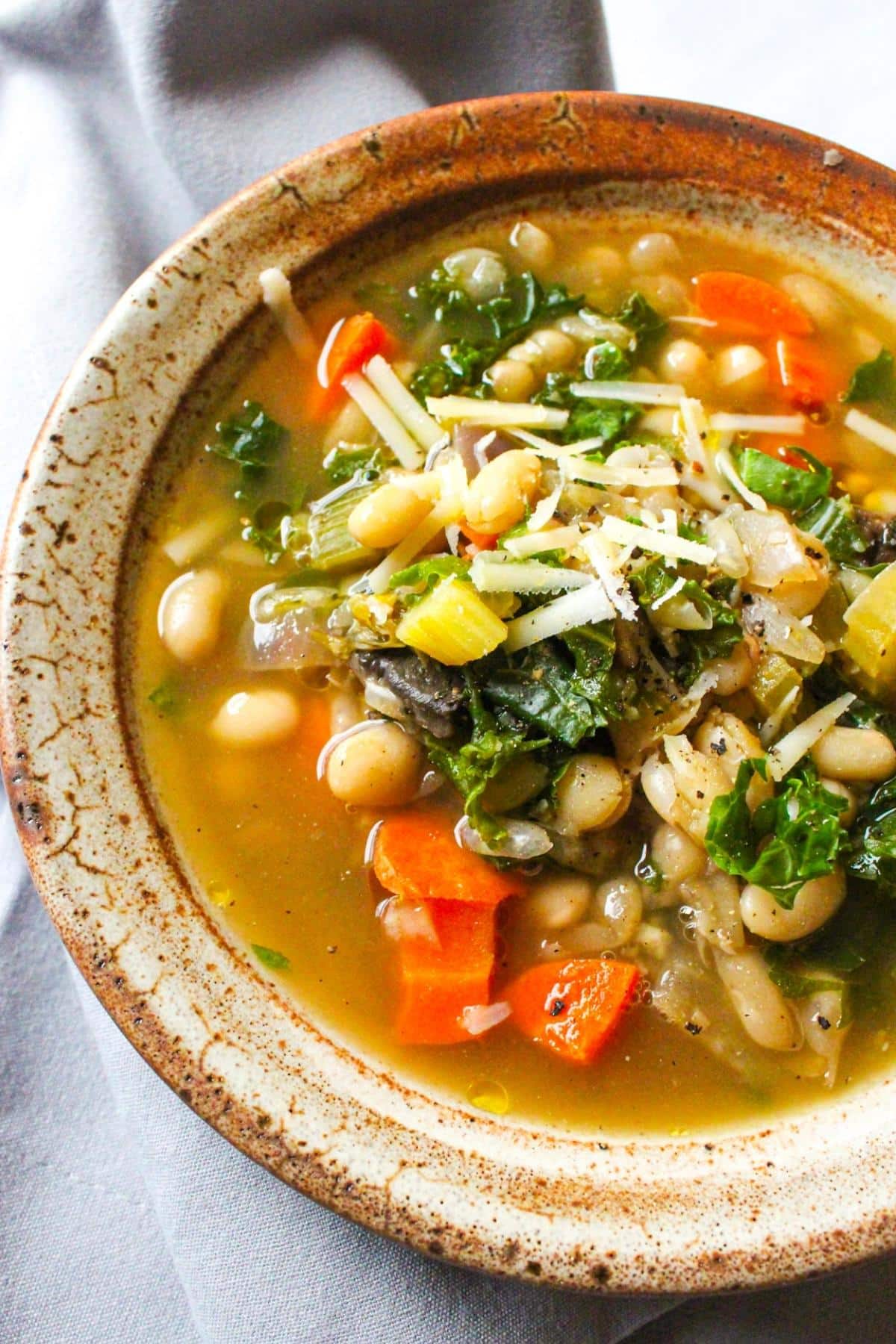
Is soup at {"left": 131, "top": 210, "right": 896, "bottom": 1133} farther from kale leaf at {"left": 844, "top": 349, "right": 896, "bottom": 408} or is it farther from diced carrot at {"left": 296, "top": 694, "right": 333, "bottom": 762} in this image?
kale leaf at {"left": 844, "top": 349, "right": 896, "bottom": 408}

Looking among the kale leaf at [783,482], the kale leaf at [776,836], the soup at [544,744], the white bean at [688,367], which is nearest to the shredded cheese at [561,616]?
the soup at [544,744]

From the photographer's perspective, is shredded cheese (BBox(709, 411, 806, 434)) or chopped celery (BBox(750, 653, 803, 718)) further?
shredded cheese (BBox(709, 411, 806, 434))

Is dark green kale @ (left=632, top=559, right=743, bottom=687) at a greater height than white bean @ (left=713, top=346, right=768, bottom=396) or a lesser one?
lesser

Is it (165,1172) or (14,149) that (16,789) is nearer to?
(165,1172)

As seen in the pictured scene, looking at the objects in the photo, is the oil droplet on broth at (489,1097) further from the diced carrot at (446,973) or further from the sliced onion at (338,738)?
the sliced onion at (338,738)

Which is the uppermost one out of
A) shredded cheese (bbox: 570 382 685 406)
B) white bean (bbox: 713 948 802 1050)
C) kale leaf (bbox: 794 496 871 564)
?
shredded cheese (bbox: 570 382 685 406)

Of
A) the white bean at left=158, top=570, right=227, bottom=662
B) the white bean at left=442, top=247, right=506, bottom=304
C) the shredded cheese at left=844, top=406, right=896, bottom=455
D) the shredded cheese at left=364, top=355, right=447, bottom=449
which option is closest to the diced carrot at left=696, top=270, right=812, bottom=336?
the shredded cheese at left=844, top=406, right=896, bottom=455
